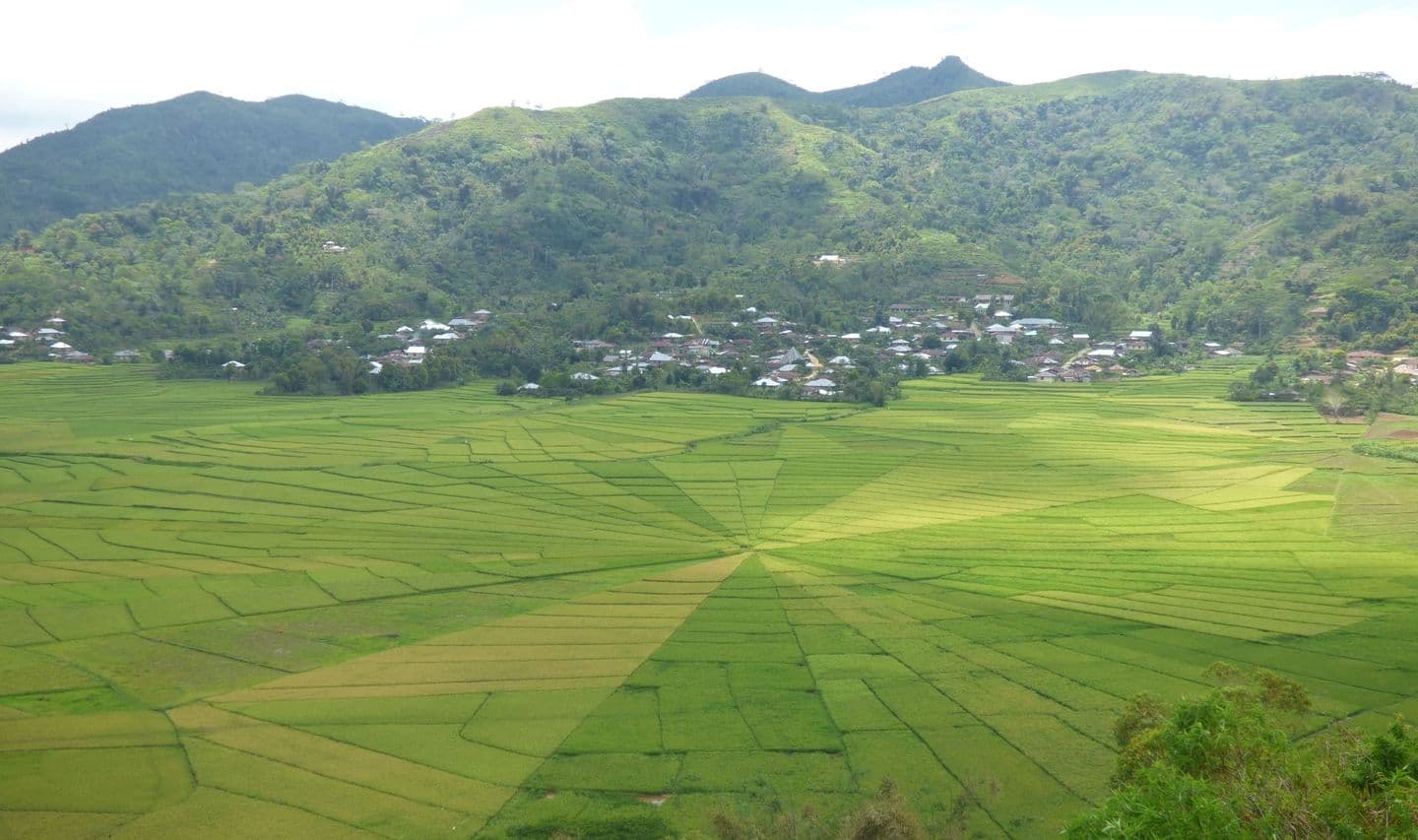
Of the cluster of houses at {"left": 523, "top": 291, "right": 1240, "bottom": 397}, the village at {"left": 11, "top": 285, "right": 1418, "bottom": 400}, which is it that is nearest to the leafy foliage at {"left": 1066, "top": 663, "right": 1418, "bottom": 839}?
the village at {"left": 11, "top": 285, "right": 1418, "bottom": 400}

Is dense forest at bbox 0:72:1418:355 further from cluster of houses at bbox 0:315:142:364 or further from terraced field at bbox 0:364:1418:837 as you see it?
terraced field at bbox 0:364:1418:837

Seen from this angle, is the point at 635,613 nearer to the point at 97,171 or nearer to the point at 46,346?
the point at 46,346

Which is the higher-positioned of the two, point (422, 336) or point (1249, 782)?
point (1249, 782)

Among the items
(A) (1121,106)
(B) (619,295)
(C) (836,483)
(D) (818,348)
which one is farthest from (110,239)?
(A) (1121,106)

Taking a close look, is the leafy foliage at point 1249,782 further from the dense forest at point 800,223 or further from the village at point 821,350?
the dense forest at point 800,223

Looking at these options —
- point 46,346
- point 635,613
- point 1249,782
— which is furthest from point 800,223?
point 1249,782
